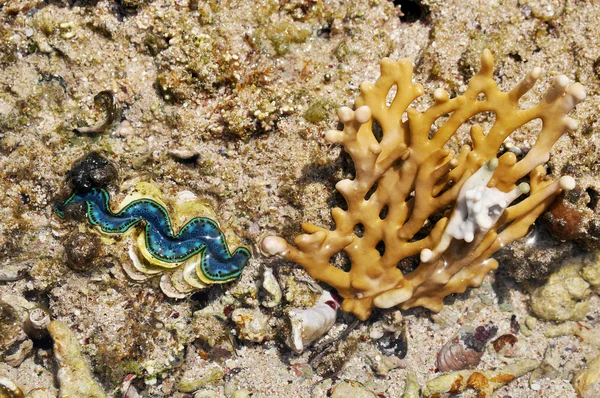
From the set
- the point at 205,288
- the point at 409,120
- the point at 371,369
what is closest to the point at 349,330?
the point at 371,369

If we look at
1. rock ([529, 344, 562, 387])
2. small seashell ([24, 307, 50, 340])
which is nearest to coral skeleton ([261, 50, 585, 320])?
rock ([529, 344, 562, 387])

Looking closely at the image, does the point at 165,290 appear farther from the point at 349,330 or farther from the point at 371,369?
the point at 371,369

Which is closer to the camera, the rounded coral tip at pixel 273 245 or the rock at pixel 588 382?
the rounded coral tip at pixel 273 245

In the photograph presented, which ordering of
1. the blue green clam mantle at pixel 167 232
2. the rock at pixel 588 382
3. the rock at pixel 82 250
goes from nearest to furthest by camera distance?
the rock at pixel 82 250
the blue green clam mantle at pixel 167 232
the rock at pixel 588 382

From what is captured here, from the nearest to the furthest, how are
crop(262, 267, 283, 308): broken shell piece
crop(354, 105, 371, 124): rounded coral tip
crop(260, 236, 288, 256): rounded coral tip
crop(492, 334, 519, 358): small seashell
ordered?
1. crop(354, 105, 371, 124): rounded coral tip
2. crop(260, 236, 288, 256): rounded coral tip
3. crop(262, 267, 283, 308): broken shell piece
4. crop(492, 334, 519, 358): small seashell

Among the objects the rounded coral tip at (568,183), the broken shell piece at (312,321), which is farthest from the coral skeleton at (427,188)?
the broken shell piece at (312,321)

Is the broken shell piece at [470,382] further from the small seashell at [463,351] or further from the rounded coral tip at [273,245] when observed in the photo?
the rounded coral tip at [273,245]

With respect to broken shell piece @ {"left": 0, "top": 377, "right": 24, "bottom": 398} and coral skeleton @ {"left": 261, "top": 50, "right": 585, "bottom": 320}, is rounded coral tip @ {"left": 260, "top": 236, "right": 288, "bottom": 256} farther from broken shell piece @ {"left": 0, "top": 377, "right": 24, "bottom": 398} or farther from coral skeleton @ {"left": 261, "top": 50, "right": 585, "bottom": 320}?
broken shell piece @ {"left": 0, "top": 377, "right": 24, "bottom": 398}

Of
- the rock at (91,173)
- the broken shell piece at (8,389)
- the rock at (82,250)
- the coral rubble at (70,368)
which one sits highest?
the rock at (91,173)
